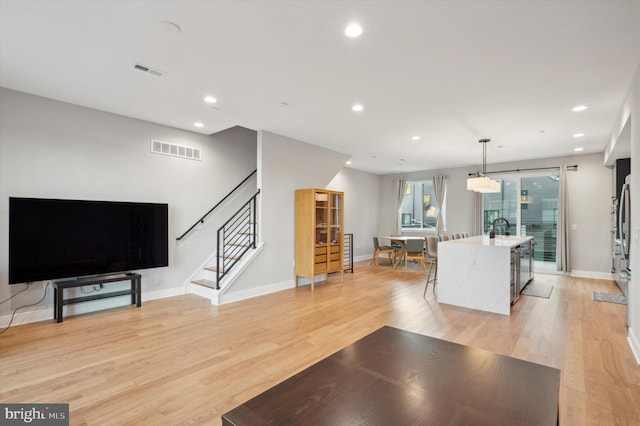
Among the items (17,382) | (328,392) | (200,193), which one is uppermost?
(200,193)

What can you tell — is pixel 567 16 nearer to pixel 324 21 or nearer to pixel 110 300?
pixel 324 21

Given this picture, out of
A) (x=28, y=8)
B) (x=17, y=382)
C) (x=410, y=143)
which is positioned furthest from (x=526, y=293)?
(x=28, y=8)

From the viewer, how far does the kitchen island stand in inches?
169

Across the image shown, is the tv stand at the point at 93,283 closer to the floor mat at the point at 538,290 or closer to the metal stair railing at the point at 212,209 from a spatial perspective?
the metal stair railing at the point at 212,209

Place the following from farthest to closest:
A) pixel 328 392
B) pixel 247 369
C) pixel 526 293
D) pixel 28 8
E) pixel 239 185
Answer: pixel 239 185
pixel 526 293
pixel 247 369
pixel 28 8
pixel 328 392

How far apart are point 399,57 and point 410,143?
11.4ft

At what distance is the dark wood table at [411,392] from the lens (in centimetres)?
93

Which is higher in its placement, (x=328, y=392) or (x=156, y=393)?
(x=328, y=392)

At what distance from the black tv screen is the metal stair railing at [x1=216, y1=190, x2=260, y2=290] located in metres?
0.99

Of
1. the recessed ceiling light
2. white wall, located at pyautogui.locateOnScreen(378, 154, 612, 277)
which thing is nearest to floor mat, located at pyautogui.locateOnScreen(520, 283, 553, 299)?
white wall, located at pyautogui.locateOnScreen(378, 154, 612, 277)

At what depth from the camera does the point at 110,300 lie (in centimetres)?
456

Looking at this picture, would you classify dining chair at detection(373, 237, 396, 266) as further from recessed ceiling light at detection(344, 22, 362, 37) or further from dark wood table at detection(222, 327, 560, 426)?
dark wood table at detection(222, 327, 560, 426)

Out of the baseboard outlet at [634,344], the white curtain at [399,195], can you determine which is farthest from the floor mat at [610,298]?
the white curtain at [399,195]

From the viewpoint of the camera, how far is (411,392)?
1.07 metres
